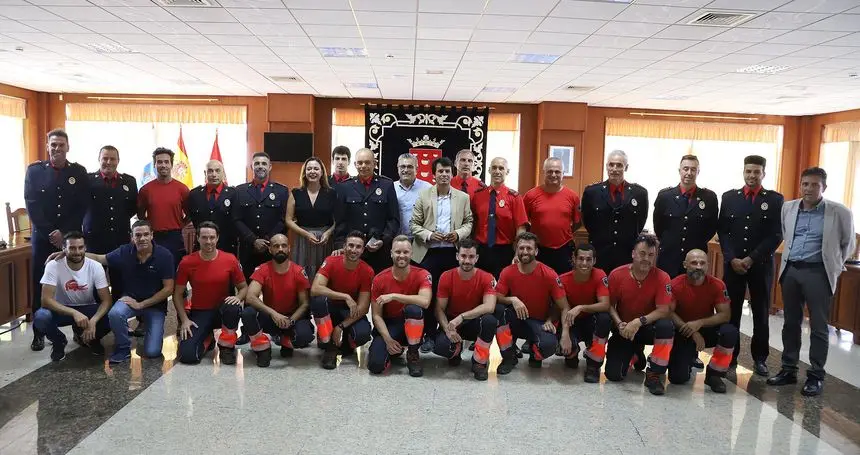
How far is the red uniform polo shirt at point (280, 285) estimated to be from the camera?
4.11 meters

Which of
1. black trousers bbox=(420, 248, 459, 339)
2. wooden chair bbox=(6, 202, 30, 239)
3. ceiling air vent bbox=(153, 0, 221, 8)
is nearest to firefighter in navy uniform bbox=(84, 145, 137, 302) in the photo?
ceiling air vent bbox=(153, 0, 221, 8)

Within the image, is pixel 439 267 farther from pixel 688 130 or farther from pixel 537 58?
pixel 688 130

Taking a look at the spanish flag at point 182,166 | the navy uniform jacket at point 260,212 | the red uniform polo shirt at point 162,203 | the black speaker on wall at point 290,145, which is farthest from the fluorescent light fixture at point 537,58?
the spanish flag at point 182,166

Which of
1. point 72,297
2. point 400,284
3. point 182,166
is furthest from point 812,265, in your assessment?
point 182,166

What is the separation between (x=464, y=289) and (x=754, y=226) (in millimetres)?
2184

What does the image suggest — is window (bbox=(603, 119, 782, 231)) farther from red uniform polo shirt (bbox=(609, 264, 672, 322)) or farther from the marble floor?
red uniform polo shirt (bbox=(609, 264, 672, 322))

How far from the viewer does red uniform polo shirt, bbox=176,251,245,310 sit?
4133mm

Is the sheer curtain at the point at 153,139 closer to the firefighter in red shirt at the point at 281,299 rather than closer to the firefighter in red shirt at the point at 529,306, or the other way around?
the firefighter in red shirt at the point at 281,299

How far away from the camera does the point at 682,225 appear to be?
4309mm

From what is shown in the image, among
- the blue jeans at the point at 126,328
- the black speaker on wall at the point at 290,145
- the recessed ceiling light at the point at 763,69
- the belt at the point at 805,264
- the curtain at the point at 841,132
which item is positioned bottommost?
the blue jeans at the point at 126,328

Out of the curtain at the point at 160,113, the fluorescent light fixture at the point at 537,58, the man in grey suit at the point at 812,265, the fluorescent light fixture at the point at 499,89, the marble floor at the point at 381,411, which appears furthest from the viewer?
the curtain at the point at 160,113

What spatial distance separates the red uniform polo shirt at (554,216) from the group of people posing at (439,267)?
2 cm

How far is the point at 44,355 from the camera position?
4133 millimetres

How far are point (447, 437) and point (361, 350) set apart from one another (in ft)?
5.30
